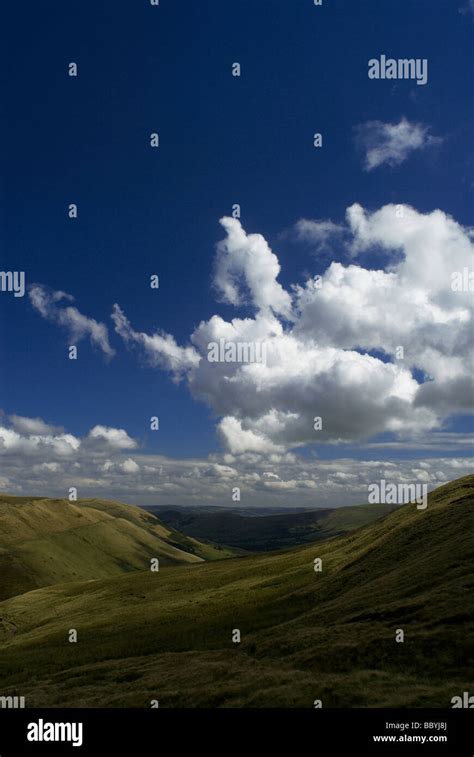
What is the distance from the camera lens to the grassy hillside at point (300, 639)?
24.5 meters

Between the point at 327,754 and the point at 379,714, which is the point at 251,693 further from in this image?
the point at 379,714

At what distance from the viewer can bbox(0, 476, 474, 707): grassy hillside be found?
966 inches

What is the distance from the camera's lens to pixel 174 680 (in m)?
30.5

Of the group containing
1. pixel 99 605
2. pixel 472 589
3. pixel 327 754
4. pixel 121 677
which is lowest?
pixel 99 605

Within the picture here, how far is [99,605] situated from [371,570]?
57.6m

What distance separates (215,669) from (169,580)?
69693mm

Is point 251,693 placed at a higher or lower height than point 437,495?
lower

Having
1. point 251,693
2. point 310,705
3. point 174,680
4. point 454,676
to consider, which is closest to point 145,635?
point 174,680

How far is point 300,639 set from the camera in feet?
111

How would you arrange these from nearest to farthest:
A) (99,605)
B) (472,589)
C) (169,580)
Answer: (472,589), (99,605), (169,580)

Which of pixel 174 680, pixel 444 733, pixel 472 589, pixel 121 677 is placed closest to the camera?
pixel 444 733

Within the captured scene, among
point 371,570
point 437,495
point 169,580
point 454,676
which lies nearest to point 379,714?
point 454,676

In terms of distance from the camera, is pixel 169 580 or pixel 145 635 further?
pixel 169 580

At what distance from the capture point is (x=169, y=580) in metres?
95.6
